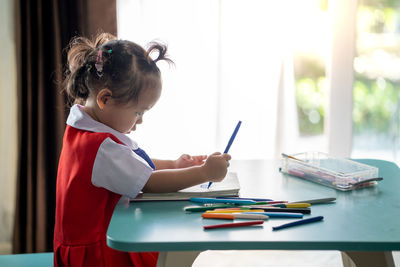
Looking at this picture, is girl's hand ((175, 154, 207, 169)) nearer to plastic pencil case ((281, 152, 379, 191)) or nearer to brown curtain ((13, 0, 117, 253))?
plastic pencil case ((281, 152, 379, 191))

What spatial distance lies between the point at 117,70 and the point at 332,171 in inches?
23.8

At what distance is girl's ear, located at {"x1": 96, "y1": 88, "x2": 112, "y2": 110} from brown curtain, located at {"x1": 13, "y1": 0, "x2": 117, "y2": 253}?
1093mm

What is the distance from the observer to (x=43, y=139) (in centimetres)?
236

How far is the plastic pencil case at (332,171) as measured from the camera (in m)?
1.26

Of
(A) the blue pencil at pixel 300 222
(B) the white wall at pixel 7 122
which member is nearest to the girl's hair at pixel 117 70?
(A) the blue pencil at pixel 300 222

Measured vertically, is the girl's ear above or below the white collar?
above

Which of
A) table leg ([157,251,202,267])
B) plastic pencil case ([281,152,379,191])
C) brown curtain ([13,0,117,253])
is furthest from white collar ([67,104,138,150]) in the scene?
brown curtain ([13,0,117,253])

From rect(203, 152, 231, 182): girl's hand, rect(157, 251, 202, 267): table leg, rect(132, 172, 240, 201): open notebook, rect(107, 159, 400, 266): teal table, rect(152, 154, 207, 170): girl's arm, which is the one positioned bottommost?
rect(157, 251, 202, 267): table leg

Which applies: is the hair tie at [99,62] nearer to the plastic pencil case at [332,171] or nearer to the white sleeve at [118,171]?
the white sleeve at [118,171]

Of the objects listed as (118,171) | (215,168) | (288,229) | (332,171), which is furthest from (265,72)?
(288,229)

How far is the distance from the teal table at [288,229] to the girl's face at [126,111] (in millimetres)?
261

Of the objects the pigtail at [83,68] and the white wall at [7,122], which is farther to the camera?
the white wall at [7,122]

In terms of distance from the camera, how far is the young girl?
1174 mm

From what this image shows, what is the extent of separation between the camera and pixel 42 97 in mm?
2336
